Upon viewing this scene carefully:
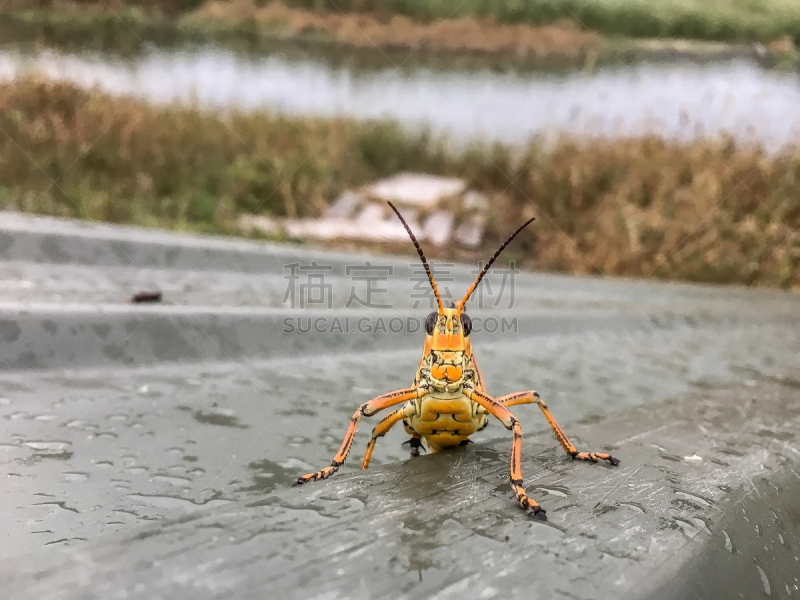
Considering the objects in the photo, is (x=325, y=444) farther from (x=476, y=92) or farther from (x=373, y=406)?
(x=476, y=92)

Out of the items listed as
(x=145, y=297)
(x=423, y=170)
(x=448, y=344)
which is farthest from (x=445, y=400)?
(x=423, y=170)

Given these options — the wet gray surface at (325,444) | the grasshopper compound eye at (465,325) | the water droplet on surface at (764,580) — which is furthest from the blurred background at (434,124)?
the water droplet on surface at (764,580)

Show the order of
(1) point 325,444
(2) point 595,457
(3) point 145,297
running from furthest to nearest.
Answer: (3) point 145,297
(1) point 325,444
(2) point 595,457

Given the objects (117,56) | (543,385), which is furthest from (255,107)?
(543,385)

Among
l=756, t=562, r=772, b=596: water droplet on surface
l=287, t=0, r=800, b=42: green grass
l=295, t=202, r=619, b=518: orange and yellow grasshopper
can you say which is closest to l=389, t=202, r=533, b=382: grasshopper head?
l=295, t=202, r=619, b=518: orange and yellow grasshopper

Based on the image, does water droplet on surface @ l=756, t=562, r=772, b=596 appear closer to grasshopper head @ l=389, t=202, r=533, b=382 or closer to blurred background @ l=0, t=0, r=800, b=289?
grasshopper head @ l=389, t=202, r=533, b=382

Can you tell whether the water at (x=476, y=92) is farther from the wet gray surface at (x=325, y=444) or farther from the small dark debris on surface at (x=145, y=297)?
the small dark debris on surface at (x=145, y=297)
